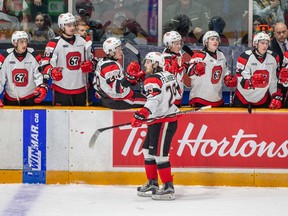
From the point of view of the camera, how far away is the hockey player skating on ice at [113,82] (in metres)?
9.91

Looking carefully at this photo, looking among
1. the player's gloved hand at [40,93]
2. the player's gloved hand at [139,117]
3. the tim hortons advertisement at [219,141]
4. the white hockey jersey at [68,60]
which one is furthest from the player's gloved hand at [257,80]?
the player's gloved hand at [40,93]

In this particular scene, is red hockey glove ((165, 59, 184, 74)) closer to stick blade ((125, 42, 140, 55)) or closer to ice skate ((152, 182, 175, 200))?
stick blade ((125, 42, 140, 55))

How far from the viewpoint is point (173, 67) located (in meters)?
9.81

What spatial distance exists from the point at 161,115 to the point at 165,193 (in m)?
0.68

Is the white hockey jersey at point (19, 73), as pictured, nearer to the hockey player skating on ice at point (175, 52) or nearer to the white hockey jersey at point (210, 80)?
the hockey player skating on ice at point (175, 52)

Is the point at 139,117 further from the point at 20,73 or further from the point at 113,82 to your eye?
the point at 20,73

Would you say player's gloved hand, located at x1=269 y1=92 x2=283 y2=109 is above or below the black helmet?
below

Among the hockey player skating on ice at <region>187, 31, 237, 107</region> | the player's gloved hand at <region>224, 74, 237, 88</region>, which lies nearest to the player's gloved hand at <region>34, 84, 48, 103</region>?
the hockey player skating on ice at <region>187, 31, 237, 107</region>

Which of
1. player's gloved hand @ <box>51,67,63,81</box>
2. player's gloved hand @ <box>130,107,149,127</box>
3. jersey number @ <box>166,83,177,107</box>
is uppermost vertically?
player's gloved hand @ <box>51,67,63,81</box>

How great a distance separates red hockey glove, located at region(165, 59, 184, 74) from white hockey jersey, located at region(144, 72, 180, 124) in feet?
1.56

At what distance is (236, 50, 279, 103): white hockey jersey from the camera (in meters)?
10.1

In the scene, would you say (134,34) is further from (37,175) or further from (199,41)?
(37,175)

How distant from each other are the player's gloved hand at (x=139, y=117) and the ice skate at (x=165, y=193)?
23.7 inches

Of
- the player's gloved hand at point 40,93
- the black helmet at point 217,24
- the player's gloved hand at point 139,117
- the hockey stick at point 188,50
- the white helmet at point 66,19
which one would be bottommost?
the player's gloved hand at point 139,117
